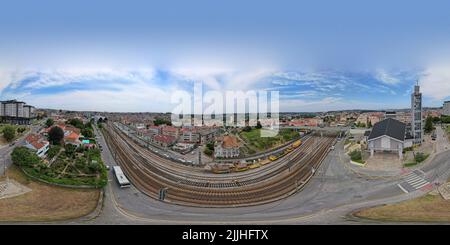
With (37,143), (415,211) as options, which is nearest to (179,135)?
(37,143)

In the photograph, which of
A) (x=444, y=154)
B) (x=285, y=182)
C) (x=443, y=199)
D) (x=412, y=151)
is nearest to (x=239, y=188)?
(x=285, y=182)

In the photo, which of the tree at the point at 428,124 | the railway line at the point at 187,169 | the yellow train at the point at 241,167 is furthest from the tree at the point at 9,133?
the tree at the point at 428,124

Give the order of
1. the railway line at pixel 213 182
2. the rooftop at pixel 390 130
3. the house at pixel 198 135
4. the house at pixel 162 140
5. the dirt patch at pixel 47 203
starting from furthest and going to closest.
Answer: the rooftop at pixel 390 130
the house at pixel 162 140
the house at pixel 198 135
the railway line at pixel 213 182
the dirt patch at pixel 47 203

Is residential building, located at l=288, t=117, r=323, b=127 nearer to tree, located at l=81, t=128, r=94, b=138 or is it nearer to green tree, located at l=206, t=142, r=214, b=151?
green tree, located at l=206, t=142, r=214, b=151

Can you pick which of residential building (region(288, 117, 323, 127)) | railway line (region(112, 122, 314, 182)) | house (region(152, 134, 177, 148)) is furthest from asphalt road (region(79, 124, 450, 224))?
house (region(152, 134, 177, 148))

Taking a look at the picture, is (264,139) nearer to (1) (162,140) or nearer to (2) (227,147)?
(2) (227,147)

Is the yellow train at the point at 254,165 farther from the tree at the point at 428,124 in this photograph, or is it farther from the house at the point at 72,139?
the tree at the point at 428,124
